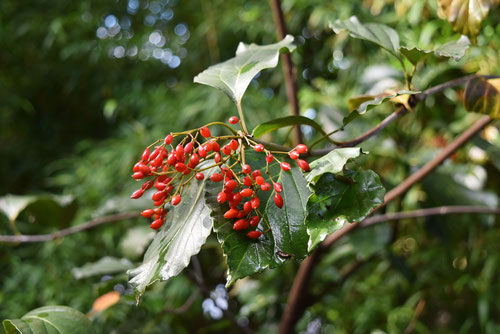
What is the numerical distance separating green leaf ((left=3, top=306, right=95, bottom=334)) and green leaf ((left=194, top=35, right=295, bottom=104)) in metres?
0.25

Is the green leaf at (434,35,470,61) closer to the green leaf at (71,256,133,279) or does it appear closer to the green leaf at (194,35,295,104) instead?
the green leaf at (194,35,295,104)

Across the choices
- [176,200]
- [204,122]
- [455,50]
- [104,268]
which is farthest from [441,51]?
[204,122]

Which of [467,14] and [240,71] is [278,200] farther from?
[467,14]

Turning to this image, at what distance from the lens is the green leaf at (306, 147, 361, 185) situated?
0.94 feet

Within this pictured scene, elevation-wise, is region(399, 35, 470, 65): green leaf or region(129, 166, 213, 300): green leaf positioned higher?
region(399, 35, 470, 65): green leaf

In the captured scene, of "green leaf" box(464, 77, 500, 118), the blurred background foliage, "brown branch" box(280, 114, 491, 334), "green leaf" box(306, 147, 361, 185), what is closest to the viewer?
"green leaf" box(306, 147, 361, 185)

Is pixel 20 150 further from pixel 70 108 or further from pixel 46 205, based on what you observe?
pixel 46 205

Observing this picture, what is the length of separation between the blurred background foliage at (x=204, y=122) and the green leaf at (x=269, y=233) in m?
0.38

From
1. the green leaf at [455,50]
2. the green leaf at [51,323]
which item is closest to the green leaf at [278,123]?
the green leaf at [455,50]

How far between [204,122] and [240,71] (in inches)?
33.7

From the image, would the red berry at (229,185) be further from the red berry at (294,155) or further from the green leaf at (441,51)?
the green leaf at (441,51)

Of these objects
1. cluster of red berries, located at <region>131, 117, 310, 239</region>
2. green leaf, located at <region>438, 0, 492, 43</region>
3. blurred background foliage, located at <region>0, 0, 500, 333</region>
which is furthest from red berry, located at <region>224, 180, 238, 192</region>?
blurred background foliage, located at <region>0, 0, 500, 333</region>

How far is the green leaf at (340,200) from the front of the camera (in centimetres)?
29

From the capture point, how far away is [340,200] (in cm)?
31
